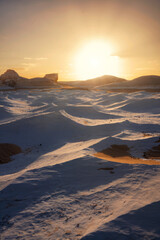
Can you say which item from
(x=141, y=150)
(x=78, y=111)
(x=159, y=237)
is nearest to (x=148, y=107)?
(x=78, y=111)

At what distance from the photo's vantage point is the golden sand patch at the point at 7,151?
6912mm

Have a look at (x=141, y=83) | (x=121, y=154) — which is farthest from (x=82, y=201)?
(x=141, y=83)

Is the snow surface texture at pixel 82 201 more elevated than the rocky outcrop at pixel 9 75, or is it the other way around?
the rocky outcrop at pixel 9 75

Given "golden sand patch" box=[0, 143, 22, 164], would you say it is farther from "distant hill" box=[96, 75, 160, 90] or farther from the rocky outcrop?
the rocky outcrop

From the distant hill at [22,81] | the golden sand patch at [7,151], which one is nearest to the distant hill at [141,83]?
the distant hill at [22,81]

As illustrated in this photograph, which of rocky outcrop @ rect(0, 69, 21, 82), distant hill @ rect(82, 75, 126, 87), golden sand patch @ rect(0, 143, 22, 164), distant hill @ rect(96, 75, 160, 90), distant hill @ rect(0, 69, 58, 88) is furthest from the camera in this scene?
distant hill @ rect(82, 75, 126, 87)

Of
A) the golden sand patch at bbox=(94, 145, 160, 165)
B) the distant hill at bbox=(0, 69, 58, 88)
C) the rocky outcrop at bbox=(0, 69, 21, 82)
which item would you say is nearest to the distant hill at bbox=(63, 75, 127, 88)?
the distant hill at bbox=(0, 69, 58, 88)

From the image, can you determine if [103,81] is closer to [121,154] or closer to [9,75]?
[9,75]

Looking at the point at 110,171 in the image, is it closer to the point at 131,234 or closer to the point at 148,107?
the point at 131,234

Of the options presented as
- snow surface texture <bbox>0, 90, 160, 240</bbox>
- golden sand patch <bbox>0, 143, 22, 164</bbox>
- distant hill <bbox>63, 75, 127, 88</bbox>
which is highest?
distant hill <bbox>63, 75, 127, 88</bbox>

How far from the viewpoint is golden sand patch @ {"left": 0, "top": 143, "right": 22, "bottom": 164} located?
6.91 m

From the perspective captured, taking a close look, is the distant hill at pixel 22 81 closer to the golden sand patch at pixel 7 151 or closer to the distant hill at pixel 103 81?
the distant hill at pixel 103 81

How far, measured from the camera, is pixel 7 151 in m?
7.74

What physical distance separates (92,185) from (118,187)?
0.56 metres
